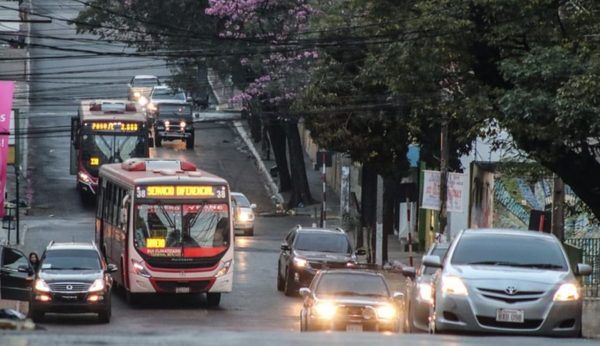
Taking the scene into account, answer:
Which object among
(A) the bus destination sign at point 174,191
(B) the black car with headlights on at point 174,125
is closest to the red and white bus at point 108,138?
(B) the black car with headlights on at point 174,125

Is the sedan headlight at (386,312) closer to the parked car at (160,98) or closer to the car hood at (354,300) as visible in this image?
the car hood at (354,300)

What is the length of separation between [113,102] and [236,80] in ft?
26.2

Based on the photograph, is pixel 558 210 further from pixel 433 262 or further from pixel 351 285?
pixel 433 262

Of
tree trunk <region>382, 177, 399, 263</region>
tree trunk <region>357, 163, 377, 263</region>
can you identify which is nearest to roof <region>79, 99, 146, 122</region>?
tree trunk <region>382, 177, 399, 263</region>

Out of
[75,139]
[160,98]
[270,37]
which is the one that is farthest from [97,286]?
[160,98]

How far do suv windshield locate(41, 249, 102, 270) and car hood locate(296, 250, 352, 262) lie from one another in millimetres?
6161

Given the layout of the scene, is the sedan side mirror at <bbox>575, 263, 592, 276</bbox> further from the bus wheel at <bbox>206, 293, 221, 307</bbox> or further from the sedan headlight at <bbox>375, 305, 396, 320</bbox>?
the bus wheel at <bbox>206, 293, 221, 307</bbox>

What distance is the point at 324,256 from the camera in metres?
35.2

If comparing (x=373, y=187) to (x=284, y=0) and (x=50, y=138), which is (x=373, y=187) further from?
(x=50, y=138)

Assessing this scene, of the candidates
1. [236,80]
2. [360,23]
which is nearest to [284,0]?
[236,80]

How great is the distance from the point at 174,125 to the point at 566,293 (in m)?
56.0

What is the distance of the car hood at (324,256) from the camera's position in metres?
34.8

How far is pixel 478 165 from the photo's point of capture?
4547 centimetres

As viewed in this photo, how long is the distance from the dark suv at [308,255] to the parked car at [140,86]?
129 feet
